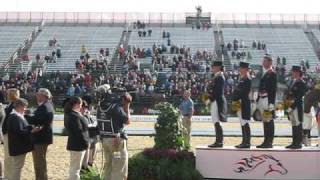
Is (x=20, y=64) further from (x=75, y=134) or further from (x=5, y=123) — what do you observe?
(x=75, y=134)

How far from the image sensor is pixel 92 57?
4862 centimetres

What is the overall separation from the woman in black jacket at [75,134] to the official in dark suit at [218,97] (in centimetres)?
271

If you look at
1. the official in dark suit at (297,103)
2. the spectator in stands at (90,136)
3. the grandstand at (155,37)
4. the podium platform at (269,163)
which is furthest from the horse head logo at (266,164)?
the grandstand at (155,37)

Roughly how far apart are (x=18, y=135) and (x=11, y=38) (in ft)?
148

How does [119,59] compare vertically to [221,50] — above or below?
below

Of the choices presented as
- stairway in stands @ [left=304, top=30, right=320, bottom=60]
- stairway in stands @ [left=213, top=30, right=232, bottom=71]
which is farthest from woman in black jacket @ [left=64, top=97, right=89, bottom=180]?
stairway in stands @ [left=304, top=30, right=320, bottom=60]

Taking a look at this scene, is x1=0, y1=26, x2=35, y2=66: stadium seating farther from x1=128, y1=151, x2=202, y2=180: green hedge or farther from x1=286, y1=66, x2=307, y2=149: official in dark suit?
x1=286, y1=66, x2=307, y2=149: official in dark suit

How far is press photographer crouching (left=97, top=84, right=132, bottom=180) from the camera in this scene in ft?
36.0

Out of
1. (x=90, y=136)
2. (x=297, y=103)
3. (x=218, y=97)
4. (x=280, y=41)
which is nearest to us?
(x=218, y=97)

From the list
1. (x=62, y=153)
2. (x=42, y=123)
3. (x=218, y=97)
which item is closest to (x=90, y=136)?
(x=42, y=123)

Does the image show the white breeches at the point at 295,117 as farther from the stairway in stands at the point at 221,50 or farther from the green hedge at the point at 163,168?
the stairway in stands at the point at 221,50

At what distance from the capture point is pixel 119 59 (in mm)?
46781

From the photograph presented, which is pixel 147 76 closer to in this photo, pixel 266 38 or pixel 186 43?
pixel 186 43

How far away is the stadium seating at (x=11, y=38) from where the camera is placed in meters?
50.6
